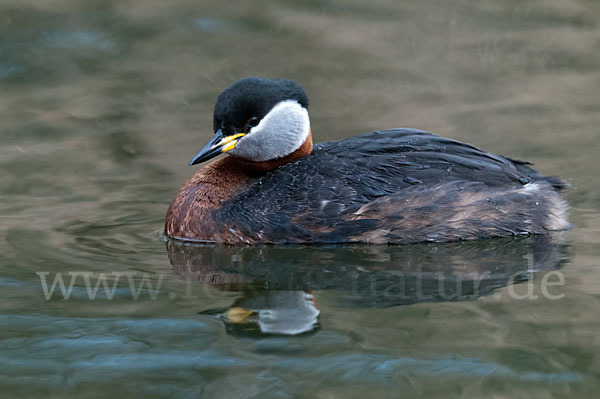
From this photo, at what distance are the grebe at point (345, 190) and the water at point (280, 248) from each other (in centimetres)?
16

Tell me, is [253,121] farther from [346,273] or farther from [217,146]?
[346,273]

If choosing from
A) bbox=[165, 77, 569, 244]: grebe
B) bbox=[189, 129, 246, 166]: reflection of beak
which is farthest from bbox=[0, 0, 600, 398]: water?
bbox=[189, 129, 246, 166]: reflection of beak

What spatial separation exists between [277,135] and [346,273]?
1315mm

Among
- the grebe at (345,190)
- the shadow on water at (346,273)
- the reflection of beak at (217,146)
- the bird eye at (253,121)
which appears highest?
the bird eye at (253,121)

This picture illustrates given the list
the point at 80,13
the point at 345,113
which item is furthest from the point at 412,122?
the point at 80,13

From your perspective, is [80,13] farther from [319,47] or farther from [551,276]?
[551,276]

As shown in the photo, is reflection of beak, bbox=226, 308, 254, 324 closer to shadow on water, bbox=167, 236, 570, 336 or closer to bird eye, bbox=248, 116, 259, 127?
shadow on water, bbox=167, 236, 570, 336

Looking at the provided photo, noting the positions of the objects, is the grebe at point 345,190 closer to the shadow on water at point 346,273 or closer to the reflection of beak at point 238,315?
the shadow on water at point 346,273

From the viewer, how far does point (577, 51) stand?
11.4 m

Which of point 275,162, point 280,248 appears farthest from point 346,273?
point 275,162

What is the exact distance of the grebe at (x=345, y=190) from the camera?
6.38 m

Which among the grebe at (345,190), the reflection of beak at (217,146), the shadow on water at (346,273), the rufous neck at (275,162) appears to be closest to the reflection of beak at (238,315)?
the shadow on water at (346,273)

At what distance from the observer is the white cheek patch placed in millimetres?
6625

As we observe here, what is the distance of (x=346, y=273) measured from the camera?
5867 millimetres
